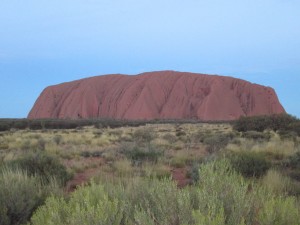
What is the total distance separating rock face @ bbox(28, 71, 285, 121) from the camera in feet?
277

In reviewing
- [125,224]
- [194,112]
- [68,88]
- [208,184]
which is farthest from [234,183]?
[68,88]

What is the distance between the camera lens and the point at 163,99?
88438mm

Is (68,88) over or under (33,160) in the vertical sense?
over

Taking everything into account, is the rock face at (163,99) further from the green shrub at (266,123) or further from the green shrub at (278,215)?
the green shrub at (278,215)

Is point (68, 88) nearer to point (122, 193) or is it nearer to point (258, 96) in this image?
point (258, 96)

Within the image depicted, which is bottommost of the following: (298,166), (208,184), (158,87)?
(298,166)

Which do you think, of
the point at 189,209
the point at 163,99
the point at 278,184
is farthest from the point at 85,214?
the point at 163,99

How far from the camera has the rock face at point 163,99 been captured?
8444 centimetres

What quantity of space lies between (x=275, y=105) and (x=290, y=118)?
62183mm

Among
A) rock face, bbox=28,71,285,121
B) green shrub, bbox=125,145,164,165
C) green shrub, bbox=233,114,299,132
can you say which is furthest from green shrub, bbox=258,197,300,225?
rock face, bbox=28,71,285,121

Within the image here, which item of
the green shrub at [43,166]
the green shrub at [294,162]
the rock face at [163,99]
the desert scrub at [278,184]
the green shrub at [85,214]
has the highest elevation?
the rock face at [163,99]

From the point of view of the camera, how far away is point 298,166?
438 inches

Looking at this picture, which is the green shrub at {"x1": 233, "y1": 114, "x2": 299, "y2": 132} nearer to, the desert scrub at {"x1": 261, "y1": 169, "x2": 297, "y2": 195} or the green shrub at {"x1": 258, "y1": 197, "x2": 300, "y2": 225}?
the desert scrub at {"x1": 261, "y1": 169, "x2": 297, "y2": 195}

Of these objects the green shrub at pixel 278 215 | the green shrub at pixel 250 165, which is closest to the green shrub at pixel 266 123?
the green shrub at pixel 250 165
